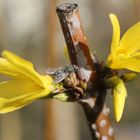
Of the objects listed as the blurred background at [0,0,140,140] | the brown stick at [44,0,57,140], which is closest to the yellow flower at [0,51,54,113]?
the brown stick at [44,0,57,140]

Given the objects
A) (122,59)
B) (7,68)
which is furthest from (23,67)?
(122,59)

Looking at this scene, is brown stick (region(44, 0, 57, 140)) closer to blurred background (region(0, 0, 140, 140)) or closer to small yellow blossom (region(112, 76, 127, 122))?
blurred background (region(0, 0, 140, 140))

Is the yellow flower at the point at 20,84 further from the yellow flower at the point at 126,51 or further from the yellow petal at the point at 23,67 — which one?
the yellow flower at the point at 126,51

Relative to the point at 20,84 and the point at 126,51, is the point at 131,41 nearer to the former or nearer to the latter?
the point at 126,51

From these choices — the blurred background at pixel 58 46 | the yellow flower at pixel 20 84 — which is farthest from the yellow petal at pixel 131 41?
the blurred background at pixel 58 46

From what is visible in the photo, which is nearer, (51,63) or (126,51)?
(126,51)

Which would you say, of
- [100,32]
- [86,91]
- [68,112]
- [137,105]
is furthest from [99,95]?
[100,32]

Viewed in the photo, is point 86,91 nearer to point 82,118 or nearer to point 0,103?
point 0,103
